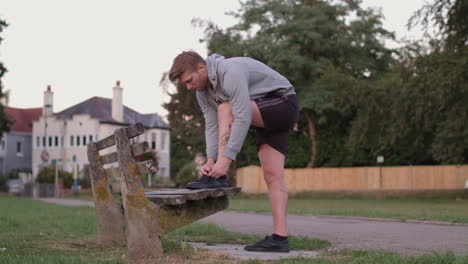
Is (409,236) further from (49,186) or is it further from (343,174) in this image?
(49,186)

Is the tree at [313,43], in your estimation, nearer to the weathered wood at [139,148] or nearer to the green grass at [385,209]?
the green grass at [385,209]

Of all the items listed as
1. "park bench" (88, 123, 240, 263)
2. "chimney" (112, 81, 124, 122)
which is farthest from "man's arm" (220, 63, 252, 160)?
"chimney" (112, 81, 124, 122)

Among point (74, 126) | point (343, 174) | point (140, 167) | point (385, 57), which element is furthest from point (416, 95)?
point (74, 126)

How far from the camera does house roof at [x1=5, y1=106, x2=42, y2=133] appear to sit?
82.2m

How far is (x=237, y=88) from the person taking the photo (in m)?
5.40

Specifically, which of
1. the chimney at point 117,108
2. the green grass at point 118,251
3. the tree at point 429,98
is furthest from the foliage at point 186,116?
the green grass at point 118,251

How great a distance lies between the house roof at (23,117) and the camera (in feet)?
270

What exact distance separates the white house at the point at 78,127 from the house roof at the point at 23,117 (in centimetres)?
910

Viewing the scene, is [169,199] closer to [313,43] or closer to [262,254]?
[262,254]

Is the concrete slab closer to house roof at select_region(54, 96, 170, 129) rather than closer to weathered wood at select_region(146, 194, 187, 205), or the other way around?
weathered wood at select_region(146, 194, 187, 205)

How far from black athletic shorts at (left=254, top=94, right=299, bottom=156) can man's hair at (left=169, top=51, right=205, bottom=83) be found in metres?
0.65

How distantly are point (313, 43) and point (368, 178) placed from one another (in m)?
10.5

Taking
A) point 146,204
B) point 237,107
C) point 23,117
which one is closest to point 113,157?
point 146,204

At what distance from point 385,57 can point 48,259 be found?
47.5 m
